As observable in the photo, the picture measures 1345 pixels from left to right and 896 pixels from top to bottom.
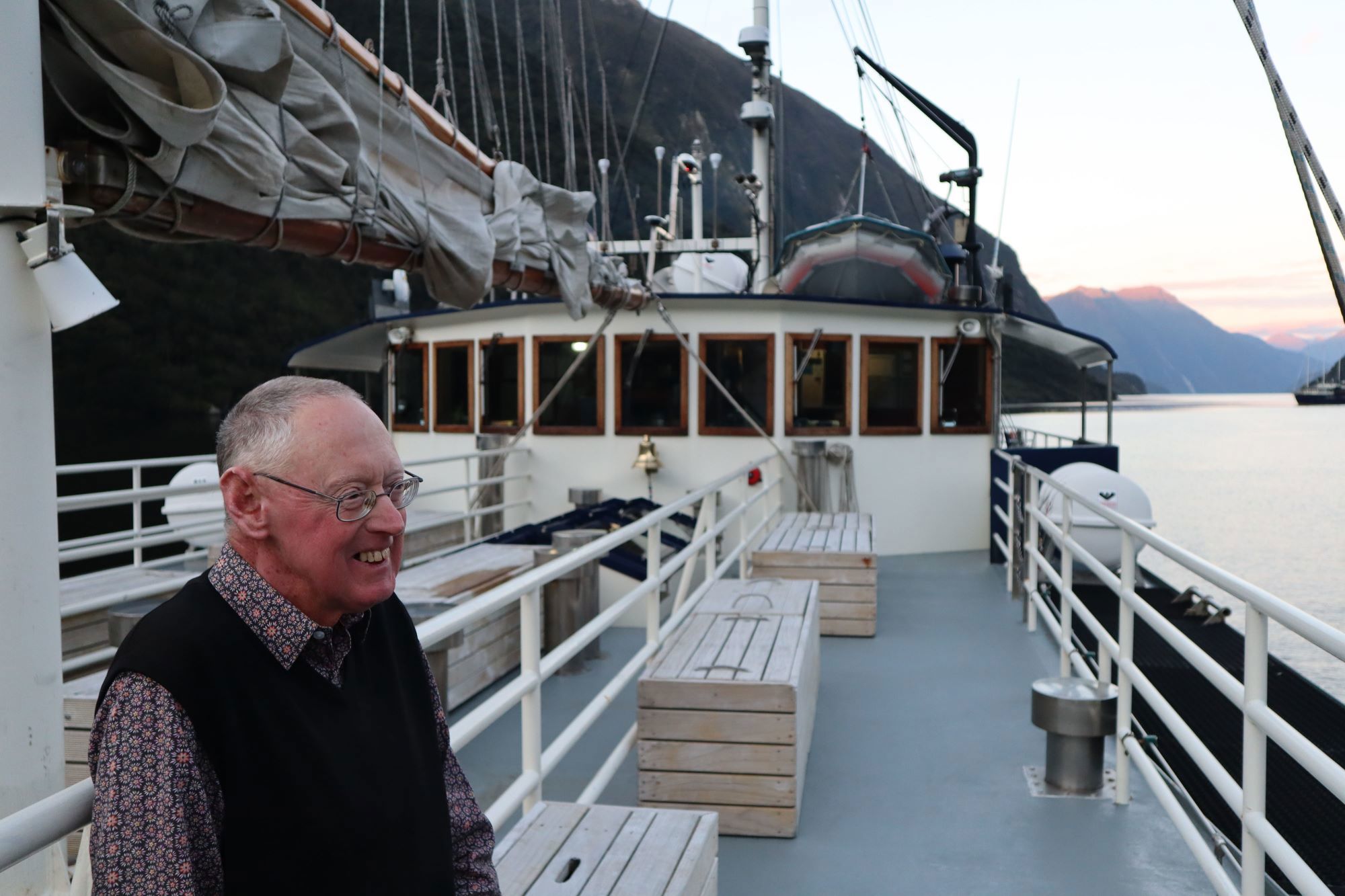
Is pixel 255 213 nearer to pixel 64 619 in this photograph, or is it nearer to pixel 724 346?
pixel 64 619

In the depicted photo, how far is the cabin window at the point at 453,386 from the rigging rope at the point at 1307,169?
8660 mm

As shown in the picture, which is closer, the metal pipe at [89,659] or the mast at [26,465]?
the mast at [26,465]

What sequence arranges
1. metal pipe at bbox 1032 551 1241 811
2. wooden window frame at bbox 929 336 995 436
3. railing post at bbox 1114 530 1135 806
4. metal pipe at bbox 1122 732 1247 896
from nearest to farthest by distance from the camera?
metal pipe at bbox 1032 551 1241 811 < metal pipe at bbox 1122 732 1247 896 < railing post at bbox 1114 530 1135 806 < wooden window frame at bbox 929 336 995 436

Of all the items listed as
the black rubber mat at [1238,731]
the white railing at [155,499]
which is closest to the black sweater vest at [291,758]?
the white railing at [155,499]

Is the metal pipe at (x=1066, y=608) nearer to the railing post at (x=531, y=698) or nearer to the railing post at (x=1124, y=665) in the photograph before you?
the railing post at (x=1124, y=665)

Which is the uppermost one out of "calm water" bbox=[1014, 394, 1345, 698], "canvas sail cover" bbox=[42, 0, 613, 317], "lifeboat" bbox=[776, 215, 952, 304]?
"lifeboat" bbox=[776, 215, 952, 304]

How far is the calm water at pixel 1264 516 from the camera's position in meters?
18.6

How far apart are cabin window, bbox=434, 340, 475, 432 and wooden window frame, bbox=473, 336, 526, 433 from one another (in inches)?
5.9

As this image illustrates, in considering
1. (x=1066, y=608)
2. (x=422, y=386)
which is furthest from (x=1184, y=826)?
(x=422, y=386)

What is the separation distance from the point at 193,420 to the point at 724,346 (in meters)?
42.7

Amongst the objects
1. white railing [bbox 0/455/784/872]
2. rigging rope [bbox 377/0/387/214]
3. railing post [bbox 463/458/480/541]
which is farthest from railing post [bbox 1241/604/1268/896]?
railing post [bbox 463/458/480/541]

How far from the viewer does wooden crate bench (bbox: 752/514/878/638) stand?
22.2ft

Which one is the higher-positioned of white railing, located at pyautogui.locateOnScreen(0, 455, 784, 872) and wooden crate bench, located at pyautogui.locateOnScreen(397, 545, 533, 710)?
white railing, located at pyautogui.locateOnScreen(0, 455, 784, 872)

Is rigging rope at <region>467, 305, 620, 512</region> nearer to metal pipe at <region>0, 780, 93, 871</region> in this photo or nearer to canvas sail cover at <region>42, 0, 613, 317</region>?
canvas sail cover at <region>42, 0, 613, 317</region>
